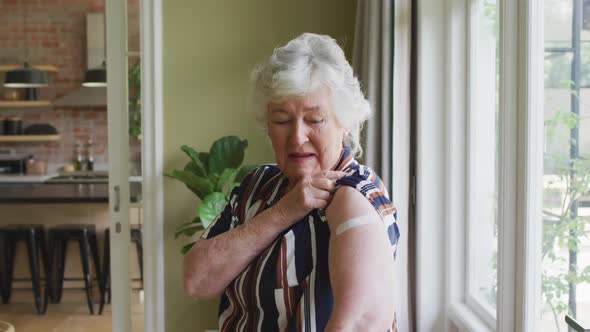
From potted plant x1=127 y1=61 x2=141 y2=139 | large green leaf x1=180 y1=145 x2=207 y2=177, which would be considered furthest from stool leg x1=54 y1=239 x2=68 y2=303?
large green leaf x1=180 y1=145 x2=207 y2=177

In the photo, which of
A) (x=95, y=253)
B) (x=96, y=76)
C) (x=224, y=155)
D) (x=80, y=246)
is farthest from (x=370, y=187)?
(x=96, y=76)

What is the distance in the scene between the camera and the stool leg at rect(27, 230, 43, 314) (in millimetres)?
6043

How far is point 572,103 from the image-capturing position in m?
1.95

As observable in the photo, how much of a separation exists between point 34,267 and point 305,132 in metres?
5.38

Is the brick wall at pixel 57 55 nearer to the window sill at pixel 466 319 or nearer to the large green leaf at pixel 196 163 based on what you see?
the large green leaf at pixel 196 163

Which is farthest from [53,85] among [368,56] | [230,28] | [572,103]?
[572,103]

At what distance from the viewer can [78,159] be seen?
8781 mm

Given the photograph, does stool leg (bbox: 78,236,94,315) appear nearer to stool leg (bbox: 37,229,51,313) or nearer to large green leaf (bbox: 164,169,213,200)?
stool leg (bbox: 37,229,51,313)

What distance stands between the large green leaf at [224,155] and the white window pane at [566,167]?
2.02 metres

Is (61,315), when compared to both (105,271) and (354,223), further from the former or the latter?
(354,223)

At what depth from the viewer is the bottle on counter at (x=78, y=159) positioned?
28.6ft

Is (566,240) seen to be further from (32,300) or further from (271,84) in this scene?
(32,300)

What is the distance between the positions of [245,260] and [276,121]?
26cm

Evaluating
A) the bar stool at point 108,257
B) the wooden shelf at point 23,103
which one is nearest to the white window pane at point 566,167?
the bar stool at point 108,257
